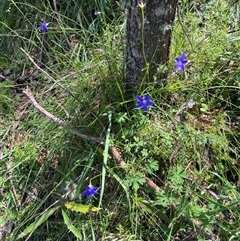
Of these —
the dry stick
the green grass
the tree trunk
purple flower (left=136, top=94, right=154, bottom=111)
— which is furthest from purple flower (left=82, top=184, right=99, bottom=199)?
the tree trunk

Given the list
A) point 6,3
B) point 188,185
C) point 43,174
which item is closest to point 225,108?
point 188,185

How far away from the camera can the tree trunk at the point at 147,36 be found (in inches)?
59.9

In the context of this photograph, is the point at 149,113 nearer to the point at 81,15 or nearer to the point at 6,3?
the point at 81,15

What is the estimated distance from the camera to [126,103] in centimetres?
179

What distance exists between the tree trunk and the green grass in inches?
2.3

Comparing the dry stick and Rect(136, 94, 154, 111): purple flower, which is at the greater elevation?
Rect(136, 94, 154, 111): purple flower

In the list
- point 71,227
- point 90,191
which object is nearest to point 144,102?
point 90,191

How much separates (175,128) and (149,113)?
0.13 metres

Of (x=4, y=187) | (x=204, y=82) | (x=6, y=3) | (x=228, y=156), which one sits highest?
(x=6, y=3)

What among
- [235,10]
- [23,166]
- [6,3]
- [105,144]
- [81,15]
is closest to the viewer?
[105,144]

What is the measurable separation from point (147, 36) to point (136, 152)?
474 millimetres

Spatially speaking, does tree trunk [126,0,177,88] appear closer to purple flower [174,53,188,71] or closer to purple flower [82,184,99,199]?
purple flower [174,53,188,71]

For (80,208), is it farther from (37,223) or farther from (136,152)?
(136,152)

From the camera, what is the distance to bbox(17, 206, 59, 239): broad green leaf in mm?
1658
